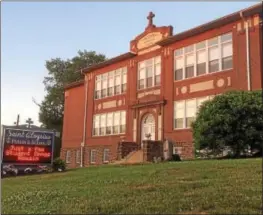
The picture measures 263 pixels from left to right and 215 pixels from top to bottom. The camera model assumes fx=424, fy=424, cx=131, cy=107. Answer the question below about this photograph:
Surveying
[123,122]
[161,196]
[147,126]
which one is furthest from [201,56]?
[161,196]

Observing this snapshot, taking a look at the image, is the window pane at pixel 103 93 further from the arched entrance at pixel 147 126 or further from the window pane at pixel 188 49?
the window pane at pixel 188 49

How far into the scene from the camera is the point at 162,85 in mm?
28594

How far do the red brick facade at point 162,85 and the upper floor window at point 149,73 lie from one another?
30 cm

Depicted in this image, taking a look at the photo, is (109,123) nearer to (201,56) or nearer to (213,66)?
(201,56)

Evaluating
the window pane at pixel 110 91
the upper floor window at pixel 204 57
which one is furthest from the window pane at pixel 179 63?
the window pane at pixel 110 91

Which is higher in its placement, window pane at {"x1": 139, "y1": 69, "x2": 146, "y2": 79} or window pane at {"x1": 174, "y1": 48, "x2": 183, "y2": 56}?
window pane at {"x1": 174, "y1": 48, "x2": 183, "y2": 56}

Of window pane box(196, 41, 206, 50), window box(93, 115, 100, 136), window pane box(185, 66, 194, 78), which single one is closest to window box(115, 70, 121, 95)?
window box(93, 115, 100, 136)

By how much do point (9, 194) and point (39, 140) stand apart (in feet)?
32.8

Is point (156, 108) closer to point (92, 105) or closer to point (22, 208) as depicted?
point (92, 105)

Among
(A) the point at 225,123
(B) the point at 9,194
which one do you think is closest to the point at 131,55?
(A) the point at 225,123

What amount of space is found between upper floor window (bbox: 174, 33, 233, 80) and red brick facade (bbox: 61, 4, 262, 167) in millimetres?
272

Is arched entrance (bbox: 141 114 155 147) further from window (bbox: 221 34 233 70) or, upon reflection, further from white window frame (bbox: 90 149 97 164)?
window (bbox: 221 34 233 70)

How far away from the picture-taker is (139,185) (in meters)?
10.8

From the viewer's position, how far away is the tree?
5219cm
